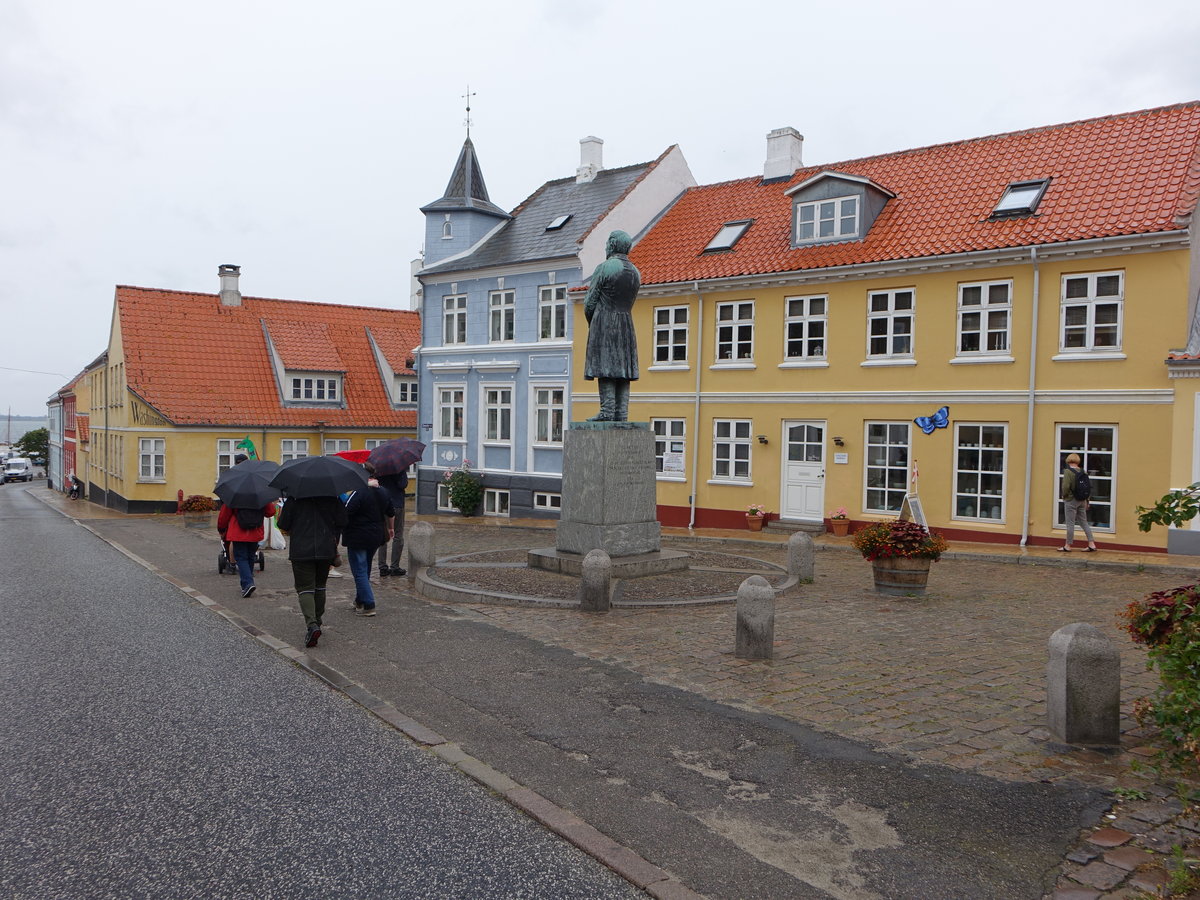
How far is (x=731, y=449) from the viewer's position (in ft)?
78.2

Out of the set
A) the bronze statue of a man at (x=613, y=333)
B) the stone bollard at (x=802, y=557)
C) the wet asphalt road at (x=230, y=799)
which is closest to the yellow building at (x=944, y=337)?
the stone bollard at (x=802, y=557)

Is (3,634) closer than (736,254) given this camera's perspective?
Yes

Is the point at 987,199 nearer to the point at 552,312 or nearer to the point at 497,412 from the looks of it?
the point at 552,312

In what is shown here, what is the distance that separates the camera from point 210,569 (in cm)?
1700

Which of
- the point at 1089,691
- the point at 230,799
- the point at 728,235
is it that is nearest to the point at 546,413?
the point at 728,235

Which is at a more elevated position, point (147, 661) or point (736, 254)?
point (736, 254)

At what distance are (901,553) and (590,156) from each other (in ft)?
74.3

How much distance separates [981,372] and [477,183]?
65.9 feet

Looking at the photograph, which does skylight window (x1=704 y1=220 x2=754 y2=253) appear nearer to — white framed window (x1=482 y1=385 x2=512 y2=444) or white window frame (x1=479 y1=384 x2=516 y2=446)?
white window frame (x1=479 y1=384 x2=516 y2=446)

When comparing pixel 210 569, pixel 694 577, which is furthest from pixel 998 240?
pixel 210 569

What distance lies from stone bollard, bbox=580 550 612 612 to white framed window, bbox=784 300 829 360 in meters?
12.5

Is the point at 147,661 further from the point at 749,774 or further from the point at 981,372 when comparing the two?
the point at 981,372

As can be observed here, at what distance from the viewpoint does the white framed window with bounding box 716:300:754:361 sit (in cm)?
2339

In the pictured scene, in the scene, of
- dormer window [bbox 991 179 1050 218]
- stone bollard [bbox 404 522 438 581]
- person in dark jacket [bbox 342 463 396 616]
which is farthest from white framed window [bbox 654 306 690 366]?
person in dark jacket [bbox 342 463 396 616]
